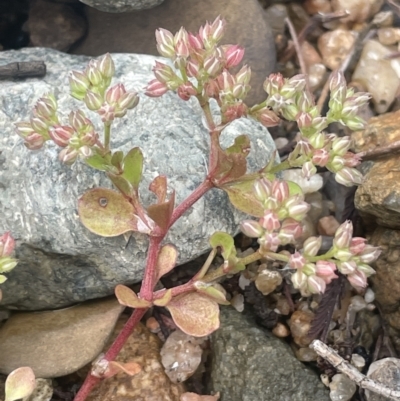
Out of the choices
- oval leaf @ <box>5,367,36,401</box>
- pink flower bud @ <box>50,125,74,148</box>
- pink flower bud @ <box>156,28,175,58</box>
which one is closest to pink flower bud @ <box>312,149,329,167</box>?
pink flower bud @ <box>156,28,175,58</box>

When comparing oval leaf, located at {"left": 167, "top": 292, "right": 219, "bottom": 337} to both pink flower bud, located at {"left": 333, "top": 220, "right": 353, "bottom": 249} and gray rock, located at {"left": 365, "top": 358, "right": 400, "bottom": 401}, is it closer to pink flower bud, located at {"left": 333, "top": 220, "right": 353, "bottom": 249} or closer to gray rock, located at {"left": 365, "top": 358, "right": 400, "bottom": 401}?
pink flower bud, located at {"left": 333, "top": 220, "right": 353, "bottom": 249}

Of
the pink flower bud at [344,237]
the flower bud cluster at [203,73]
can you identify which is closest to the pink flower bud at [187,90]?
the flower bud cluster at [203,73]

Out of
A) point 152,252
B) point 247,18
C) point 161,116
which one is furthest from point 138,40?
point 152,252

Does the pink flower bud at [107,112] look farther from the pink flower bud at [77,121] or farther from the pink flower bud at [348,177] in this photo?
the pink flower bud at [348,177]

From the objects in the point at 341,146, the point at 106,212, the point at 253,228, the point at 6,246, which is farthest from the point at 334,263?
the point at 6,246

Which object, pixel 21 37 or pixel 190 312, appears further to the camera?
pixel 21 37

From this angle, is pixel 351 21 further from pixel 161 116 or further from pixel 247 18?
pixel 161 116

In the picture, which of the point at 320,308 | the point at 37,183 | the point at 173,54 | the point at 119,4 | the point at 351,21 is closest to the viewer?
the point at 173,54
